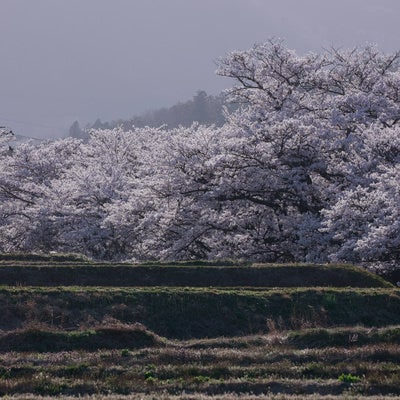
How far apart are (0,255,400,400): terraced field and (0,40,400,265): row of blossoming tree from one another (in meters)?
8.15

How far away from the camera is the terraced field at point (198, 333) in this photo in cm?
1375

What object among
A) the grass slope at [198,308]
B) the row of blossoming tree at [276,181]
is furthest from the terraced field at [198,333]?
the row of blossoming tree at [276,181]

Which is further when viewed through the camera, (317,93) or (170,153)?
(317,93)

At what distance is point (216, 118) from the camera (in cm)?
17400

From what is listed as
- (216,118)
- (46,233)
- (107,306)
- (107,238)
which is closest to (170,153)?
(107,238)

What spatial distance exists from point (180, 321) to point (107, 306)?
192cm

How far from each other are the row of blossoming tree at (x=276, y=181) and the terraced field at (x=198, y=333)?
26.7 feet

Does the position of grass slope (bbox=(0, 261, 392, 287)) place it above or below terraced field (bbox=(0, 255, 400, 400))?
above

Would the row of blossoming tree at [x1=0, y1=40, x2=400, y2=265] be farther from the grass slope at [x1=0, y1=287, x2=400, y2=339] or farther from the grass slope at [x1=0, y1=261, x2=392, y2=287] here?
the grass slope at [x1=0, y1=287, x2=400, y2=339]

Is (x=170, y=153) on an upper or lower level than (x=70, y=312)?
upper

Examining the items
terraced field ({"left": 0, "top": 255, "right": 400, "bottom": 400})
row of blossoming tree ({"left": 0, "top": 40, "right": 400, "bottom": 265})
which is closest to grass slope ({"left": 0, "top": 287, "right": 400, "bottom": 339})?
terraced field ({"left": 0, "top": 255, "right": 400, "bottom": 400})

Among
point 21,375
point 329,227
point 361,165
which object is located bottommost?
point 21,375

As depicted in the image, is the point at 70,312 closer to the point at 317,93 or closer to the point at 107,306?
the point at 107,306

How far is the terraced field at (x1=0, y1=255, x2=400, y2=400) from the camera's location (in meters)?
13.8
